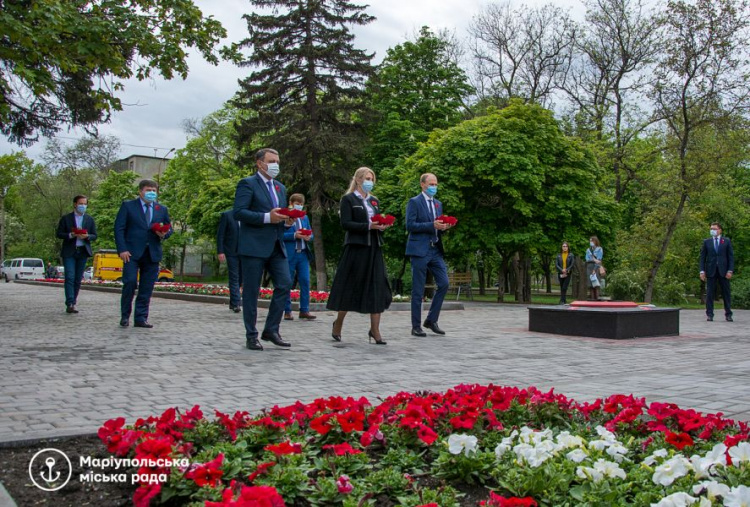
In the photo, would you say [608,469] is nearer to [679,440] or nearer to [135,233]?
[679,440]

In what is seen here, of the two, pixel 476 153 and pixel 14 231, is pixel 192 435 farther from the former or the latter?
pixel 14 231

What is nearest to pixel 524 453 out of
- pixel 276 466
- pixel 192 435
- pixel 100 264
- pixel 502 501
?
pixel 502 501

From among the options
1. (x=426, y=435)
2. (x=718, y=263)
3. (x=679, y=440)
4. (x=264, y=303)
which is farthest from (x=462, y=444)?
(x=718, y=263)

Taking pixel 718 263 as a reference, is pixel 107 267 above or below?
below

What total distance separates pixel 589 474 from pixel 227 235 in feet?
38.9

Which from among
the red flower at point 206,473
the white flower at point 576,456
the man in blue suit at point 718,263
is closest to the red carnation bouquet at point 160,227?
the red flower at point 206,473

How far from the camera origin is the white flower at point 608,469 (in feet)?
8.98

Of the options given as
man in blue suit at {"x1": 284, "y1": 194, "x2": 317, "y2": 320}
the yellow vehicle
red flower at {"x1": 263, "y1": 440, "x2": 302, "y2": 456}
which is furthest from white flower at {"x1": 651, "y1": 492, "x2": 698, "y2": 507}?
the yellow vehicle

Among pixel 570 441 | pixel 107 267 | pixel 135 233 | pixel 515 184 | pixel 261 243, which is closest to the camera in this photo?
pixel 570 441

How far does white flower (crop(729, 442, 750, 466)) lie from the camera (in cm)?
277

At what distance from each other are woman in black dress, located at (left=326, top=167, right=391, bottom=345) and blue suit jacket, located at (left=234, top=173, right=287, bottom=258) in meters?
1.02

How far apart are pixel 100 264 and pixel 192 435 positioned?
46446 mm

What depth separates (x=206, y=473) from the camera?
262cm

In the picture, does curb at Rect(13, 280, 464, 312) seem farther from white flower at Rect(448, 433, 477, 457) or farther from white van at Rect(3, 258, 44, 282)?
white van at Rect(3, 258, 44, 282)
